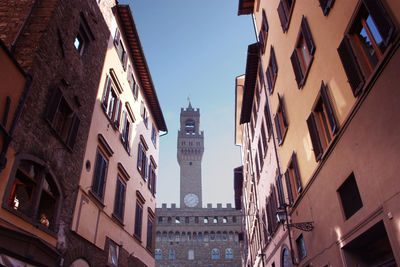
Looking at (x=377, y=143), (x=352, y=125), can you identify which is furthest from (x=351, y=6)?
(x=377, y=143)

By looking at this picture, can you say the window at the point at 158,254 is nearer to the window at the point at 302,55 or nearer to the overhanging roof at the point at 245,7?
the overhanging roof at the point at 245,7

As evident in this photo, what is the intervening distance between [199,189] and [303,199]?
64.5 metres

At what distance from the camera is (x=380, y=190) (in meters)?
5.82

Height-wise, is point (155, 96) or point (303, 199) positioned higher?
point (155, 96)

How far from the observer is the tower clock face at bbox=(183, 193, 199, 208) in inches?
2857

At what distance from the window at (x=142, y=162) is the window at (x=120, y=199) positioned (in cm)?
275

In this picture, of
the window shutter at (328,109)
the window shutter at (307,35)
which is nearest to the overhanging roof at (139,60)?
the window shutter at (307,35)

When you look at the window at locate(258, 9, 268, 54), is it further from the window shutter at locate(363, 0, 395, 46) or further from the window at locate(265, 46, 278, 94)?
the window shutter at locate(363, 0, 395, 46)

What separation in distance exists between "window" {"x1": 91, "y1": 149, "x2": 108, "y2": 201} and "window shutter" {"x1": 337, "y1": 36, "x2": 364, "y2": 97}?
7994mm

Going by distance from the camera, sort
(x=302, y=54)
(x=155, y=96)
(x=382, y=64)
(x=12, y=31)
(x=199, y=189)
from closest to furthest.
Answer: (x=382, y=64), (x=12, y=31), (x=302, y=54), (x=155, y=96), (x=199, y=189)

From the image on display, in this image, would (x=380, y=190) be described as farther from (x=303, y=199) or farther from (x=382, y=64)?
(x=303, y=199)

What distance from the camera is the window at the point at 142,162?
16.8 m

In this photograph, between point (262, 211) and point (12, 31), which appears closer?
point (12, 31)

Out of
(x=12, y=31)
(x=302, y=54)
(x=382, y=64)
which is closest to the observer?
(x=382, y=64)
